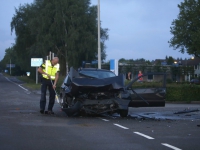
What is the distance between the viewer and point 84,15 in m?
56.0

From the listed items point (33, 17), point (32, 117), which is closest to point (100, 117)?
point (32, 117)

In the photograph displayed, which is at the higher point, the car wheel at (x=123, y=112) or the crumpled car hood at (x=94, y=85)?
the crumpled car hood at (x=94, y=85)

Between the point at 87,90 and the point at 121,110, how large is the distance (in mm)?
1378

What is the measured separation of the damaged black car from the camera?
44.5ft

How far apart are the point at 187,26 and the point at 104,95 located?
167ft

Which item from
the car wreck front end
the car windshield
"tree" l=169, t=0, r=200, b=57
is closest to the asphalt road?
the car wreck front end

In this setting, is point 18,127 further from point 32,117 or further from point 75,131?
point 32,117

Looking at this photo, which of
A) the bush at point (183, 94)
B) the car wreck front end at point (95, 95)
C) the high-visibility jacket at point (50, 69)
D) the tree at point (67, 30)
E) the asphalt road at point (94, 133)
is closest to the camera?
the asphalt road at point (94, 133)

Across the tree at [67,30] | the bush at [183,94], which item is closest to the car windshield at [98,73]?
the bush at [183,94]

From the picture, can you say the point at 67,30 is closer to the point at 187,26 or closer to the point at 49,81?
the point at 187,26

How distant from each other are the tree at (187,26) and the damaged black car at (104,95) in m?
47.3

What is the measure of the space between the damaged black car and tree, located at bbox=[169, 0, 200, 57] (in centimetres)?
4731

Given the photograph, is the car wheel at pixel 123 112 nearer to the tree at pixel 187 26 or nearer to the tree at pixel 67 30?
the tree at pixel 67 30

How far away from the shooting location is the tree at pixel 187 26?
2411 inches
